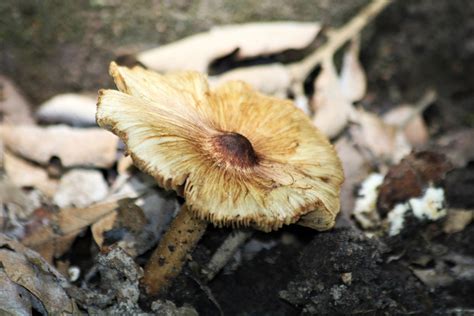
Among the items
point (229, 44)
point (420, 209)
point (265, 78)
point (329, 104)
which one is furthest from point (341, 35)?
point (420, 209)

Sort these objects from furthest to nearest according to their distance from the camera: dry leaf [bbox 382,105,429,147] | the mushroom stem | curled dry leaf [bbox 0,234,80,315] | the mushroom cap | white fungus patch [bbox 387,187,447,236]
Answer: dry leaf [bbox 382,105,429,147] → white fungus patch [bbox 387,187,447,236] → the mushroom stem → curled dry leaf [bbox 0,234,80,315] → the mushroom cap

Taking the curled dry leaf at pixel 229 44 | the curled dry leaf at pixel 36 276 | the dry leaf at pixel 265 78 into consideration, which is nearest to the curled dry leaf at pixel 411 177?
the dry leaf at pixel 265 78

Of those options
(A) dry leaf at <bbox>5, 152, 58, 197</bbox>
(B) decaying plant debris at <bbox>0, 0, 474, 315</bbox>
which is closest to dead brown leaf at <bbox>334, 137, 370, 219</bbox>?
(B) decaying plant debris at <bbox>0, 0, 474, 315</bbox>

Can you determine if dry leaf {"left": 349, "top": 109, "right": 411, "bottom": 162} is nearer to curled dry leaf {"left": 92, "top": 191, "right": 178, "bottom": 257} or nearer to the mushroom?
the mushroom

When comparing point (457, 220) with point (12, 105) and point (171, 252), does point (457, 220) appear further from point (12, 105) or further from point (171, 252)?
point (12, 105)

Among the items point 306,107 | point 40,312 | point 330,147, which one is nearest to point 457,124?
point 306,107

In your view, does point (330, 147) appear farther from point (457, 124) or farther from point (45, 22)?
point (45, 22)
